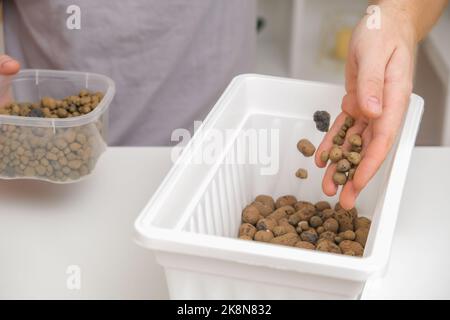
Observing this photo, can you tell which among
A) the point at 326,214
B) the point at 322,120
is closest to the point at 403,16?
the point at 322,120

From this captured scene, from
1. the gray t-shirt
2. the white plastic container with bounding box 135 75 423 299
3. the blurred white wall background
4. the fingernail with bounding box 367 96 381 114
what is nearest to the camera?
the white plastic container with bounding box 135 75 423 299

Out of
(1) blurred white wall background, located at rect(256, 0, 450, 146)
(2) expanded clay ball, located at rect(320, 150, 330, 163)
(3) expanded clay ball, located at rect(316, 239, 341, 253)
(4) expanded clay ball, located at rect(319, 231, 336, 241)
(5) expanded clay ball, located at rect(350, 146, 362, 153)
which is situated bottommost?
(1) blurred white wall background, located at rect(256, 0, 450, 146)

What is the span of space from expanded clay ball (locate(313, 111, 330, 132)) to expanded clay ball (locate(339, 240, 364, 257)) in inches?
7.5

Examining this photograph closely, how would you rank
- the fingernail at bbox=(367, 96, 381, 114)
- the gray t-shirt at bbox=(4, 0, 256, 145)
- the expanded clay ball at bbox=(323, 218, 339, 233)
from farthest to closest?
the gray t-shirt at bbox=(4, 0, 256, 145)
the expanded clay ball at bbox=(323, 218, 339, 233)
the fingernail at bbox=(367, 96, 381, 114)

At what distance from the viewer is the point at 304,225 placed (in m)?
0.83

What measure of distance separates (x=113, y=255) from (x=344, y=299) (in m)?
0.33

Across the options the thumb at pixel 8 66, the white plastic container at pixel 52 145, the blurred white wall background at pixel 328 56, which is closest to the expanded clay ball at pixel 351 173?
the white plastic container at pixel 52 145

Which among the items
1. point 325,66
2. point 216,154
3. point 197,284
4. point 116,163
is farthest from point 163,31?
point 325,66

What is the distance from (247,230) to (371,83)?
22 cm

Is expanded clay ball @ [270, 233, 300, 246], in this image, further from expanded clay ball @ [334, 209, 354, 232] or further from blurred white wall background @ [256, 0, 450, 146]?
blurred white wall background @ [256, 0, 450, 146]

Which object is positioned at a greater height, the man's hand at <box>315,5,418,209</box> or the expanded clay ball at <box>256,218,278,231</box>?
the man's hand at <box>315,5,418,209</box>

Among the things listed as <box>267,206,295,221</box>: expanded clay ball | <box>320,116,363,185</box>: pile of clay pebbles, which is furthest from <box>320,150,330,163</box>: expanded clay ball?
<box>267,206,295,221</box>: expanded clay ball

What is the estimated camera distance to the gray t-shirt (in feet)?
3.57
